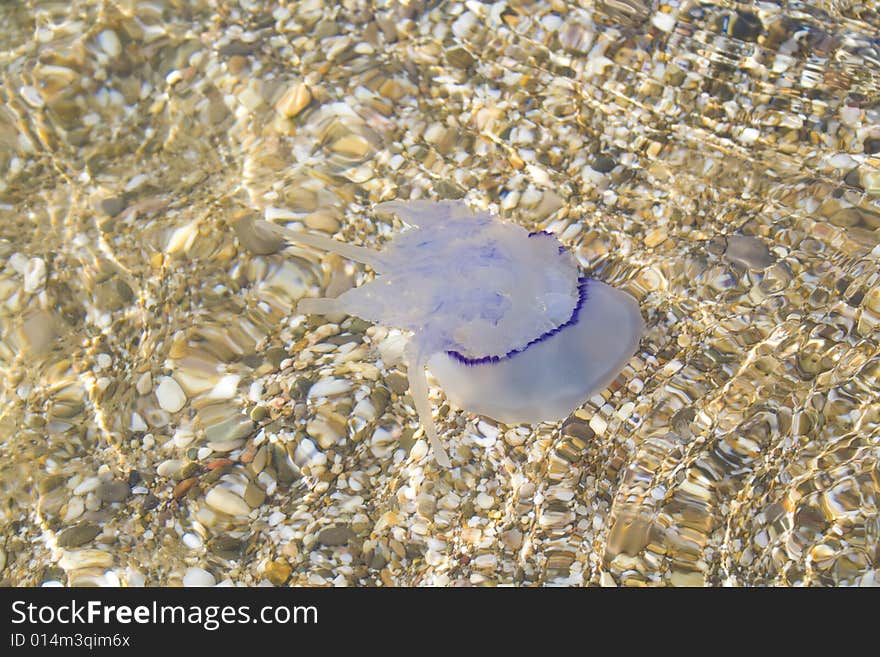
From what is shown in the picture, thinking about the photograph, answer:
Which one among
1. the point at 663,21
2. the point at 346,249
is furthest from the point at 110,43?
the point at 663,21

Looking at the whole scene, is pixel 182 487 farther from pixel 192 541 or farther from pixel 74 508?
pixel 74 508

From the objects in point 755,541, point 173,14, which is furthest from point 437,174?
point 755,541

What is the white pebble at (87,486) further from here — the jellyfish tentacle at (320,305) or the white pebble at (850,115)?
the white pebble at (850,115)

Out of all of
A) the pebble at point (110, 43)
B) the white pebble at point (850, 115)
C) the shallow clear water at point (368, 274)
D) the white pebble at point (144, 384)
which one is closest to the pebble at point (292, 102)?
the shallow clear water at point (368, 274)

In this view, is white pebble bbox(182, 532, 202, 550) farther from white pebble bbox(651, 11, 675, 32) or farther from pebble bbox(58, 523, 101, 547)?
white pebble bbox(651, 11, 675, 32)
